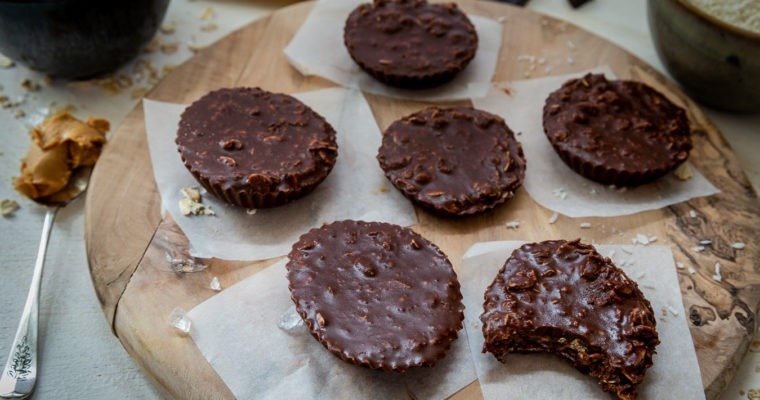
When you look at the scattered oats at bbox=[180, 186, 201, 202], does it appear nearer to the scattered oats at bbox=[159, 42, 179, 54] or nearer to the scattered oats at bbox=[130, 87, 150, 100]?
the scattered oats at bbox=[130, 87, 150, 100]

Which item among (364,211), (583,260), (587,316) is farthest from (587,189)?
(364,211)

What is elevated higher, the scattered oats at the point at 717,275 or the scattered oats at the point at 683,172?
the scattered oats at the point at 683,172

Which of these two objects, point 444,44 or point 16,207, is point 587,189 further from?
point 16,207

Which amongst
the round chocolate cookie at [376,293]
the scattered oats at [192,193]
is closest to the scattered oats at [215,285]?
the round chocolate cookie at [376,293]

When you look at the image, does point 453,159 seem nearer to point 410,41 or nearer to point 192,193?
point 410,41

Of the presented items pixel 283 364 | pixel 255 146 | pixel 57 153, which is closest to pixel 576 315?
pixel 283 364

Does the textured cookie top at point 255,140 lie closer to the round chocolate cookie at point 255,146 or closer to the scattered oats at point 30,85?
the round chocolate cookie at point 255,146
